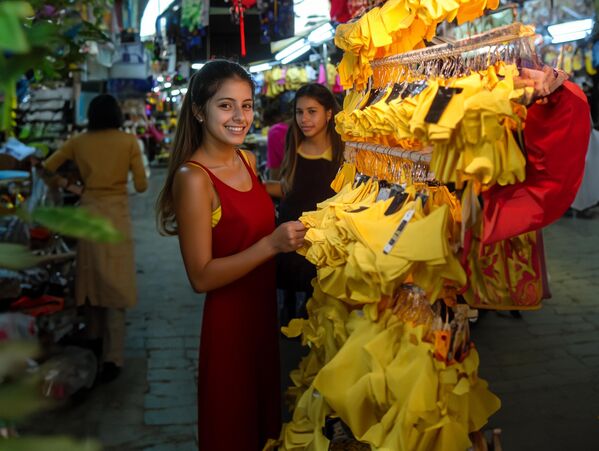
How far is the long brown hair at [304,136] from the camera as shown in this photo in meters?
4.26

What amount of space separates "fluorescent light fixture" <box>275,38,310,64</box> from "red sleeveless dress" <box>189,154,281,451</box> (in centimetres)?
740

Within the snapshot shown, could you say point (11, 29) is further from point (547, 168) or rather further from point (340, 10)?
point (340, 10)

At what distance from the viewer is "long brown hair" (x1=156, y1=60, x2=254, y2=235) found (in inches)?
96.9

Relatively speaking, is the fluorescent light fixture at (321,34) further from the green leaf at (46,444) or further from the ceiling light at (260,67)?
the green leaf at (46,444)

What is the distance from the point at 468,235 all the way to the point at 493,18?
7069 mm

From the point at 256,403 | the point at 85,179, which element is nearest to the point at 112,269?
the point at 85,179

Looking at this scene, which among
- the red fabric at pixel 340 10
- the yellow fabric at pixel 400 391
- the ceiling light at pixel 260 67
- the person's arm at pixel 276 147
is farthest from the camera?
the ceiling light at pixel 260 67

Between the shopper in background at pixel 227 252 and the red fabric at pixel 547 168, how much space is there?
37.1 inches

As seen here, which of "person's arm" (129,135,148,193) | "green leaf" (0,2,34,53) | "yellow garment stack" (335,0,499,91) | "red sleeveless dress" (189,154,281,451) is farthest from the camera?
"person's arm" (129,135,148,193)

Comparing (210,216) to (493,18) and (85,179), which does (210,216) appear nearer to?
(85,179)

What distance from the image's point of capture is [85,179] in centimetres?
461

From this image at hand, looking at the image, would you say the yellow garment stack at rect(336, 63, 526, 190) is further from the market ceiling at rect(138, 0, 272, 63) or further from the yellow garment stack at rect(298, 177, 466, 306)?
the market ceiling at rect(138, 0, 272, 63)

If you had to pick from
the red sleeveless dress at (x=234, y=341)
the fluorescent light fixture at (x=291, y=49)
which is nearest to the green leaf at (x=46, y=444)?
the red sleeveless dress at (x=234, y=341)

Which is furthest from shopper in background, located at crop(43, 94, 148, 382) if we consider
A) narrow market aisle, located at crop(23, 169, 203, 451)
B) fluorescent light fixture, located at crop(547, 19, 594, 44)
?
fluorescent light fixture, located at crop(547, 19, 594, 44)
